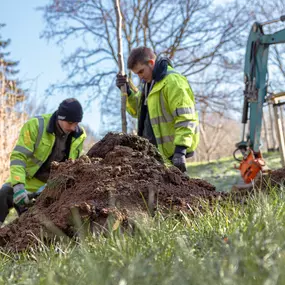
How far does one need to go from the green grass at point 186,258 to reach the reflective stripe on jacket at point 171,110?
8.20ft

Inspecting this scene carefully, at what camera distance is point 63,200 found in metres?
3.20

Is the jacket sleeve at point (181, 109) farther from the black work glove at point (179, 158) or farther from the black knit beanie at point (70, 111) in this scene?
the black knit beanie at point (70, 111)

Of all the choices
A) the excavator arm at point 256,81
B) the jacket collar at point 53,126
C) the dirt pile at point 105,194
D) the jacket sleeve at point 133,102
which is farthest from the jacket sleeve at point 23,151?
the excavator arm at point 256,81

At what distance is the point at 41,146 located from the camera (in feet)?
17.4

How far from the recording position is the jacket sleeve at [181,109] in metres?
4.73

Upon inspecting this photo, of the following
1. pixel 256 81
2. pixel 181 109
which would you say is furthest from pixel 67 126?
pixel 256 81

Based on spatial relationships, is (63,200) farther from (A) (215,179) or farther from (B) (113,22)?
(B) (113,22)

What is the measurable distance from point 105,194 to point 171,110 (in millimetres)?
2195

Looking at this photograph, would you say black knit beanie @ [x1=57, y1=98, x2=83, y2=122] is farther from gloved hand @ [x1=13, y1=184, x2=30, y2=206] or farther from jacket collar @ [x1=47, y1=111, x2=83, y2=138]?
gloved hand @ [x1=13, y1=184, x2=30, y2=206]

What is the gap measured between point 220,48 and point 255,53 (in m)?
8.22

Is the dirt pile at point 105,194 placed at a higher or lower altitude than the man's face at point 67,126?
lower

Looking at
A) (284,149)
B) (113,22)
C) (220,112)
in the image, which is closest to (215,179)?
(284,149)

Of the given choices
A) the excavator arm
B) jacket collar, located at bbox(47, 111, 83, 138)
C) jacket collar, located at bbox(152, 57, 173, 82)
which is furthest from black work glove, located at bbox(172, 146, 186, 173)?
the excavator arm

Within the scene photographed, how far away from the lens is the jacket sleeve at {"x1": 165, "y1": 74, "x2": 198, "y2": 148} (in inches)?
186
